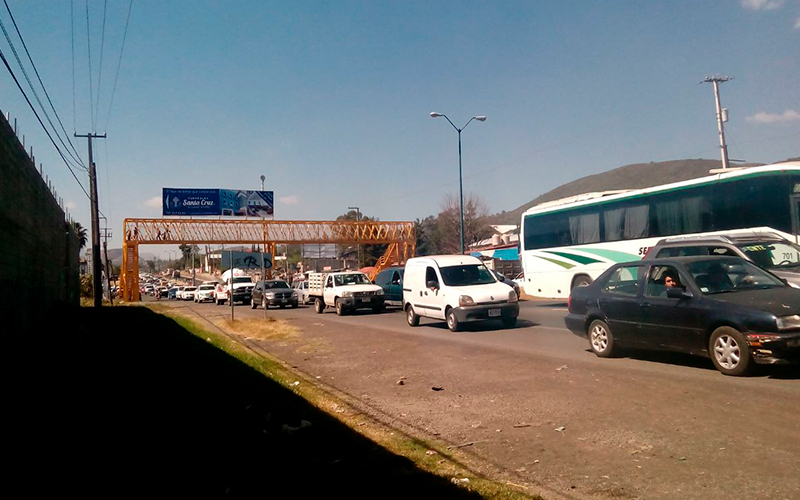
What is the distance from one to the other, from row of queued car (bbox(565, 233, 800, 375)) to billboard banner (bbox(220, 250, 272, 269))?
13525 millimetres

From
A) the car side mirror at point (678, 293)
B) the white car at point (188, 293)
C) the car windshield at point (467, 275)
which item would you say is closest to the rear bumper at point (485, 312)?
the car windshield at point (467, 275)

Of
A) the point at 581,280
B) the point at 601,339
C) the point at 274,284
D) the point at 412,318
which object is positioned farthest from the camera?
the point at 274,284

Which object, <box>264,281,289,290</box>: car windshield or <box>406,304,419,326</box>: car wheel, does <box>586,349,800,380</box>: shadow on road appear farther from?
<box>264,281,289,290</box>: car windshield

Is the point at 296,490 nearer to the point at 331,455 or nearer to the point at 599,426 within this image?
the point at 331,455

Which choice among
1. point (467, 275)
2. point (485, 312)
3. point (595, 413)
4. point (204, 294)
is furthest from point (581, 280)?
point (204, 294)

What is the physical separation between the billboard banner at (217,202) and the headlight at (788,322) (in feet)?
148

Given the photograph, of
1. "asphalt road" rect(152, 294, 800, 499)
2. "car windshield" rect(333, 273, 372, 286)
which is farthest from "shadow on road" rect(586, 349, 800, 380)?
"car windshield" rect(333, 273, 372, 286)

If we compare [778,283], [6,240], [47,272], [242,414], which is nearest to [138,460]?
[242,414]

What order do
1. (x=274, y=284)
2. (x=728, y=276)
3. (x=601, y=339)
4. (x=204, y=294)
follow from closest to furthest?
(x=728, y=276)
(x=601, y=339)
(x=274, y=284)
(x=204, y=294)

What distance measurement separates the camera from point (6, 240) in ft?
36.8

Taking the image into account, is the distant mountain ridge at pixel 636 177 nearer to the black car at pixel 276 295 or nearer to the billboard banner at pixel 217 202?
the billboard banner at pixel 217 202

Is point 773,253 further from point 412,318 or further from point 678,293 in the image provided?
point 412,318

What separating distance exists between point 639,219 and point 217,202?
40.2 m

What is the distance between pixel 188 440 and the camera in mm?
6242
